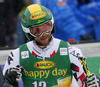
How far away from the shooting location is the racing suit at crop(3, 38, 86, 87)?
294 centimetres

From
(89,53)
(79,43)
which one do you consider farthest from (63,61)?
(79,43)

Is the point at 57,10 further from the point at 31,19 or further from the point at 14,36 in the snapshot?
the point at 31,19

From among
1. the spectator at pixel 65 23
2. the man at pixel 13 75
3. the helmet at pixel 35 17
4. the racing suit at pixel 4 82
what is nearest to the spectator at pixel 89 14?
the spectator at pixel 65 23

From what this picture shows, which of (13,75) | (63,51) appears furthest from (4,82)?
(63,51)

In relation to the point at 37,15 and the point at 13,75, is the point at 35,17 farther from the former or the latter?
the point at 13,75

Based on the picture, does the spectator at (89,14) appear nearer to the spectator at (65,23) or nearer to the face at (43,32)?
the spectator at (65,23)

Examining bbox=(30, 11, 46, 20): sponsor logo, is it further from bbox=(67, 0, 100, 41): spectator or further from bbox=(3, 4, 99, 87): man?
bbox=(67, 0, 100, 41): spectator

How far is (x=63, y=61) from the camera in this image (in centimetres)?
295

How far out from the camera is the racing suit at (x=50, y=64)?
294 centimetres

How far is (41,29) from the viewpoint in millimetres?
2898

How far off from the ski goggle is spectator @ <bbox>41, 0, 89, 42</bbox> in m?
2.51

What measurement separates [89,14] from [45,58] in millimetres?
3090

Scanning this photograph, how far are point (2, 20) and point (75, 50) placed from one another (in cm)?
253

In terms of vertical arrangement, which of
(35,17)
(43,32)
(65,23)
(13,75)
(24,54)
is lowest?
(65,23)
